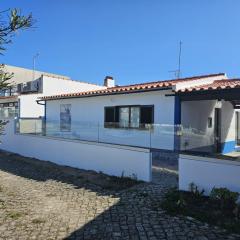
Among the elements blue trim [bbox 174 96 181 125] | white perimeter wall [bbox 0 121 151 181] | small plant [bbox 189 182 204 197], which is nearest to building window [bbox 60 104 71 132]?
white perimeter wall [bbox 0 121 151 181]

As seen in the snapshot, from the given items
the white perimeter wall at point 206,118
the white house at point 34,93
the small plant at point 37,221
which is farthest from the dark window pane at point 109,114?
the small plant at point 37,221

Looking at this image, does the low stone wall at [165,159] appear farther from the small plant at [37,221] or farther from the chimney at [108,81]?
the chimney at [108,81]

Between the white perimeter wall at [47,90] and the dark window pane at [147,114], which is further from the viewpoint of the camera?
the white perimeter wall at [47,90]

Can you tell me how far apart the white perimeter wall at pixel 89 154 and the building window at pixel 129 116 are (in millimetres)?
1539

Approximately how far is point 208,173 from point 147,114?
5.44 metres

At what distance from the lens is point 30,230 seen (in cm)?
621

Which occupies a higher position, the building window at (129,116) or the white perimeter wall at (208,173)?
the building window at (129,116)

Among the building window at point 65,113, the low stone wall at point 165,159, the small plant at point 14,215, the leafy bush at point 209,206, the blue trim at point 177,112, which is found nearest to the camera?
the leafy bush at point 209,206

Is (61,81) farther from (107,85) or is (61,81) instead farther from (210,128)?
(210,128)

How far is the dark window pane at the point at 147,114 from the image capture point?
13.0 metres

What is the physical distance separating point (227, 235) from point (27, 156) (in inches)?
522

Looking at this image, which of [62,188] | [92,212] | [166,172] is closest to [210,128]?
[166,172]

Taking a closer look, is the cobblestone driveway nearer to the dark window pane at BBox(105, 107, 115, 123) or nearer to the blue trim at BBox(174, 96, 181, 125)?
the blue trim at BBox(174, 96, 181, 125)

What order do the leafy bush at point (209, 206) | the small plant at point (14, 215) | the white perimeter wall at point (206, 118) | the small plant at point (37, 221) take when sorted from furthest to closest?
the white perimeter wall at point (206, 118) → the small plant at point (14, 215) → the small plant at point (37, 221) → the leafy bush at point (209, 206)
